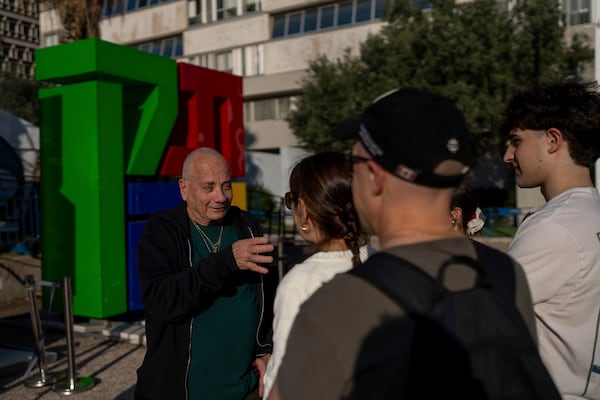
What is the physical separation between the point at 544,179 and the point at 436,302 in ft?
4.13

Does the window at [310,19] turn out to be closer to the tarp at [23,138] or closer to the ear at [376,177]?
the tarp at [23,138]

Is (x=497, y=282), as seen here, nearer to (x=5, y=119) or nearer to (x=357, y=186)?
(x=357, y=186)

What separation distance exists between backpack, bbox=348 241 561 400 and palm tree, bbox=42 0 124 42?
40.2 feet

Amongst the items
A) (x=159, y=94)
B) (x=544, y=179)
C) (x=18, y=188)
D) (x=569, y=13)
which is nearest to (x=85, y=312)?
(x=159, y=94)

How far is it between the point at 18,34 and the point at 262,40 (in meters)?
54.1

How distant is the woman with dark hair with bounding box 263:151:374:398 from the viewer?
1862 mm

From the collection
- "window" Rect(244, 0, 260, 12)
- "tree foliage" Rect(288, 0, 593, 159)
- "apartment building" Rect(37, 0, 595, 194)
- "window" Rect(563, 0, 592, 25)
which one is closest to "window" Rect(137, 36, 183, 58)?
"apartment building" Rect(37, 0, 595, 194)

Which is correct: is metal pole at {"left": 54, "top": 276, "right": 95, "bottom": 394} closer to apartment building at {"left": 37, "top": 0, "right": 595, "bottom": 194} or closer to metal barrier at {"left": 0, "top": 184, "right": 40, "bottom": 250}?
metal barrier at {"left": 0, "top": 184, "right": 40, "bottom": 250}

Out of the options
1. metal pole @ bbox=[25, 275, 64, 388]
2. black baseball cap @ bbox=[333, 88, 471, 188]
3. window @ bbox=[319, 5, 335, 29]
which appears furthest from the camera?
window @ bbox=[319, 5, 335, 29]

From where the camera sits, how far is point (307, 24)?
1257 inches

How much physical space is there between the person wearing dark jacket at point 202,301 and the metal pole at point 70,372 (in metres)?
2.82

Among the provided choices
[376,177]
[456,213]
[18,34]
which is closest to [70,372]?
[456,213]

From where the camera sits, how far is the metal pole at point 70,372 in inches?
204

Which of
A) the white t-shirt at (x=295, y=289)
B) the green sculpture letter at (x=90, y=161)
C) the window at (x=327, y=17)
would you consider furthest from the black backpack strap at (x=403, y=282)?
the window at (x=327, y=17)
